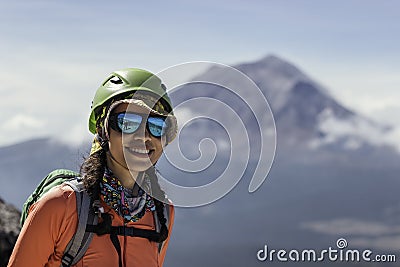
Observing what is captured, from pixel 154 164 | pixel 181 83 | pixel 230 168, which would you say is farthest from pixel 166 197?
pixel 181 83

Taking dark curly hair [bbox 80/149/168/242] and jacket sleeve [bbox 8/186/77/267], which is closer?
jacket sleeve [bbox 8/186/77/267]

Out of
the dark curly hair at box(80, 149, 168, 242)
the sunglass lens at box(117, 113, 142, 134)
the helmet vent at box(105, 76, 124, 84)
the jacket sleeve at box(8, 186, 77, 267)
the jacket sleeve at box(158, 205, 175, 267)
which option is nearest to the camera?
the jacket sleeve at box(8, 186, 77, 267)

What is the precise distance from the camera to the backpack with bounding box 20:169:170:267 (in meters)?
3.68

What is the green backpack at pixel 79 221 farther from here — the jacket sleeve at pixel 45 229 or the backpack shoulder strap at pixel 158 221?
the backpack shoulder strap at pixel 158 221

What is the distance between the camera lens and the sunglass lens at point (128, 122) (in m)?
3.94

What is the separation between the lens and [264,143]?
4.22 m

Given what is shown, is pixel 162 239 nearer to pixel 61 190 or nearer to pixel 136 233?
pixel 136 233

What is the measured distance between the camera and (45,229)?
3.59 meters

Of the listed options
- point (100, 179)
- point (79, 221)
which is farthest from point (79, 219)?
point (100, 179)

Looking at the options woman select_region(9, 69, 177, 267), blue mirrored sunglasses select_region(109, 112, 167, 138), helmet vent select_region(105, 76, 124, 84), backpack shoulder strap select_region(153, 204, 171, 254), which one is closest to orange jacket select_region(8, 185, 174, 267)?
woman select_region(9, 69, 177, 267)

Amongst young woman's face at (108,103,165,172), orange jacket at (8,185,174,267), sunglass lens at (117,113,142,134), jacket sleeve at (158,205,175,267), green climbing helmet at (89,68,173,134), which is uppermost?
green climbing helmet at (89,68,173,134)

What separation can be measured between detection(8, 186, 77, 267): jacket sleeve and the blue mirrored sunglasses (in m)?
0.55

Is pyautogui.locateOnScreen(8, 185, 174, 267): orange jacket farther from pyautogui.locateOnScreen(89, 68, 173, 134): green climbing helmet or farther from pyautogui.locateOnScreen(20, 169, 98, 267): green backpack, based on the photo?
pyautogui.locateOnScreen(89, 68, 173, 134): green climbing helmet

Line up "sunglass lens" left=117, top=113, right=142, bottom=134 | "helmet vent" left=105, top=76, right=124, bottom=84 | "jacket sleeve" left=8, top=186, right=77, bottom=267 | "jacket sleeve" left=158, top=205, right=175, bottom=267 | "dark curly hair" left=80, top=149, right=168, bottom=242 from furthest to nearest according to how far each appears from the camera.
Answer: "jacket sleeve" left=158, top=205, right=175, bottom=267 → "helmet vent" left=105, top=76, right=124, bottom=84 → "sunglass lens" left=117, top=113, right=142, bottom=134 → "dark curly hair" left=80, top=149, right=168, bottom=242 → "jacket sleeve" left=8, top=186, right=77, bottom=267
